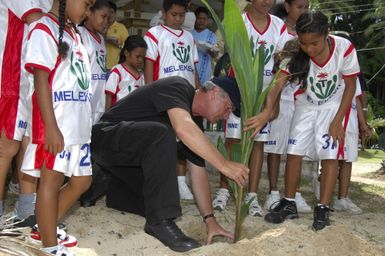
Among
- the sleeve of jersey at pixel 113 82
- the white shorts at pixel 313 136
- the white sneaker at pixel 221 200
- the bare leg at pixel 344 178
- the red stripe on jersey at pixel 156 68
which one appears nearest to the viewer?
the white shorts at pixel 313 136

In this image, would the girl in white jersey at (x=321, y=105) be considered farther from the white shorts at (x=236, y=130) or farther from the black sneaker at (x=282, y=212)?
the white shorts at (x=236, y=130)

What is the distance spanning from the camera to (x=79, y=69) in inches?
105

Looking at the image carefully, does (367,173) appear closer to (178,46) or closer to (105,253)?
(178,46)

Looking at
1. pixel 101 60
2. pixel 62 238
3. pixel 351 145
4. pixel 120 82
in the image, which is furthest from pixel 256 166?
pixel 62 238

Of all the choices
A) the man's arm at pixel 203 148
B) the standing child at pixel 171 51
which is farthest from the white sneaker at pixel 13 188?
the man's arm at pixel 203 148

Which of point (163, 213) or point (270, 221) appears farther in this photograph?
point (270, 221)

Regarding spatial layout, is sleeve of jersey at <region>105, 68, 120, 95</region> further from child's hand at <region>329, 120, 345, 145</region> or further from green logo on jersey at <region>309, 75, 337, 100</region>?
child's hand at <region>329, 120, 345, 145</region>

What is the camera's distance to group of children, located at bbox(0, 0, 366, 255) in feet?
8.36

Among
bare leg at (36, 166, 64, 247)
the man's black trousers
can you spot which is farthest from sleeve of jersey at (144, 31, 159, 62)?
bare leg at (36, 166, 64, 247)

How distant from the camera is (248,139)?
2.90 metres

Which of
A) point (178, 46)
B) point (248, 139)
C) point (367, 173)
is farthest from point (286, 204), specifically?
point (367, 173)

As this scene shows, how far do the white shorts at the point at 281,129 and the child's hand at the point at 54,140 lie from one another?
209 centimetres

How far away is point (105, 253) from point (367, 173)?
5.73 meters

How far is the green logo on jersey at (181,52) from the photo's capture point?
14.3 ft
